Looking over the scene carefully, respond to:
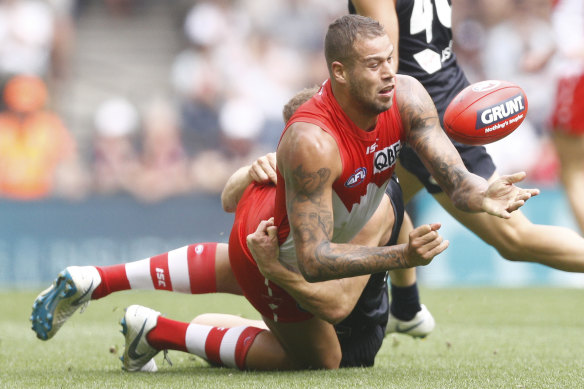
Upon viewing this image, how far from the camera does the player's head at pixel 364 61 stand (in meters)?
3.44

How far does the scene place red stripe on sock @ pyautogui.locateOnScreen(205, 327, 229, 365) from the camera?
4070 mm

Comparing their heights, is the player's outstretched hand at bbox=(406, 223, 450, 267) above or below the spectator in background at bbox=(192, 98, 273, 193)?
above

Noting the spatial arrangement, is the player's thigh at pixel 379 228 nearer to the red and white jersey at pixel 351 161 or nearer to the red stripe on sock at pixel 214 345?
the red and white jersey at pixel 351 161

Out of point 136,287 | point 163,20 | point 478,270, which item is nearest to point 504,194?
point 136,287

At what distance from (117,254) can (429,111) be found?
6.20 metres

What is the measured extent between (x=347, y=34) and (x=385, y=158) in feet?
1.74

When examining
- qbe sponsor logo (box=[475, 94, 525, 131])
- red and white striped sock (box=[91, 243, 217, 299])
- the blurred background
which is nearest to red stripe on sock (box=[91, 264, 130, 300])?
red and white striped sock (box=[91, 243, 217, 299])

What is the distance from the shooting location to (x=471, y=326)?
5887 mm

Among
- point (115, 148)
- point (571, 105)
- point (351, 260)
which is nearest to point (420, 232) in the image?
point (351, 260)

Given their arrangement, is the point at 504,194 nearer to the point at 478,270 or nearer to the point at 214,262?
the point at 214,262

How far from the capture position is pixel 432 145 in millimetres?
3639

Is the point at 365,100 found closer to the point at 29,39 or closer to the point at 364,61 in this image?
the point at 364,61

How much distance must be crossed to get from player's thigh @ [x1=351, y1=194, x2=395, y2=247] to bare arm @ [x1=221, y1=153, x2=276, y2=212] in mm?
484

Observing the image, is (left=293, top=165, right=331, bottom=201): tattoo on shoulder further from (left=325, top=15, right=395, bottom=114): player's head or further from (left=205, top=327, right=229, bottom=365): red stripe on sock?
(left=205, top=327, right=229, bottom=365): red stripe on sock
